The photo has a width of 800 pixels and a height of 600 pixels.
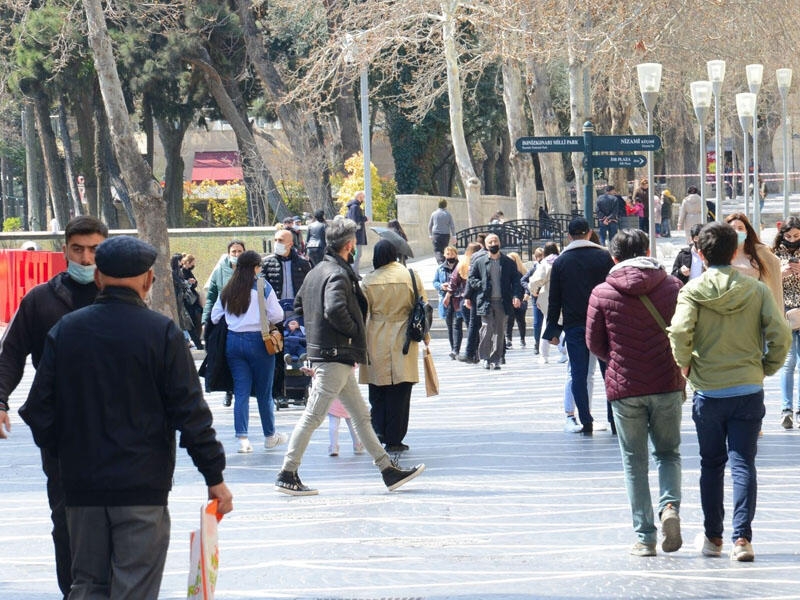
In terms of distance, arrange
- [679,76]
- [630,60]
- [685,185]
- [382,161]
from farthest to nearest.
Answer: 1. [382,161]
2. [685,185]
3. [679,76]
4. [630,60]

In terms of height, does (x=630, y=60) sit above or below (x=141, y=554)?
above

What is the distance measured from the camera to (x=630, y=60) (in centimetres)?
2889

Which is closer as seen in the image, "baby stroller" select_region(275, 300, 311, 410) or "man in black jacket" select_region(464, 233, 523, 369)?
"baby stroller" select_region(275, 300, 311, 410)

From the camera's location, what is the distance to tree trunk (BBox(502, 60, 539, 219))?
36.1 m

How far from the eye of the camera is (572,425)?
12.1m

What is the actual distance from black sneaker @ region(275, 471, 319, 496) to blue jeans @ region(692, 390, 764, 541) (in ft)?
9.89

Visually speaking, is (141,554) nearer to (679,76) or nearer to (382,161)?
(679,76)

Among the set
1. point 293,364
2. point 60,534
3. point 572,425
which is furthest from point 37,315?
point 293,364

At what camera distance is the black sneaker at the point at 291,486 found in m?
9.45

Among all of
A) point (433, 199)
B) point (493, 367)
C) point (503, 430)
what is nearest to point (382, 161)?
point (433, 199)

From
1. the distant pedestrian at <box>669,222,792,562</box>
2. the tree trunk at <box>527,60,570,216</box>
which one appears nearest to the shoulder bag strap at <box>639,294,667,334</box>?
the distant pedestrian at <box>669,222,792,562</box>

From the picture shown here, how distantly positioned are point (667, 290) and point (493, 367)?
10.5 m

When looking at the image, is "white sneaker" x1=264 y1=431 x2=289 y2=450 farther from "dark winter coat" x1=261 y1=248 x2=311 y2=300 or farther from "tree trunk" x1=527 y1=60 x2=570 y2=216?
"tree trunk" x1=527 y1=60 x2=570 y2=216

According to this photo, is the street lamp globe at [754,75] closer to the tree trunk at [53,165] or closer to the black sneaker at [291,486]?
the black sneaker at [291,486]
